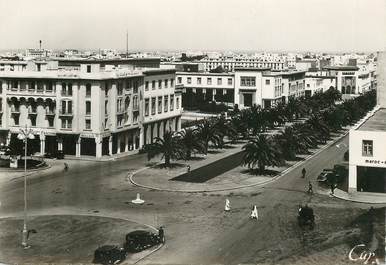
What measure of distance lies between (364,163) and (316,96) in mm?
86360

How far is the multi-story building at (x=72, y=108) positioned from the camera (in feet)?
240

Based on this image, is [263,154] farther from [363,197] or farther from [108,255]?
[108,255]

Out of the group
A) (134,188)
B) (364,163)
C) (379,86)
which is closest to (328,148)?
(379,86)

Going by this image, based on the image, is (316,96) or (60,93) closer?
(60,93)

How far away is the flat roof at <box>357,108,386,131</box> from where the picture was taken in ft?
192

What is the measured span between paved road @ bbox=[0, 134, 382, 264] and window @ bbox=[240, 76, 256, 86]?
7154 cm

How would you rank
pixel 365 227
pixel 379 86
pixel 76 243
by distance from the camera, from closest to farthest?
1. pixel 76 243
2. pixel 365 227
3. pixel 379 86

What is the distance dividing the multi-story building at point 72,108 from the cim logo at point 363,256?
4411 cm

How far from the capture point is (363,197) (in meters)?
51.5

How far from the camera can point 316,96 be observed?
449 feet

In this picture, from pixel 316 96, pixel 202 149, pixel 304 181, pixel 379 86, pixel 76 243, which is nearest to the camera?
pixel 76 243

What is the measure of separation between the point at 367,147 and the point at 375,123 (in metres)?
11.9

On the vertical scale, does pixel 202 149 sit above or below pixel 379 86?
below

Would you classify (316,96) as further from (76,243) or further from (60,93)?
(76,243)
